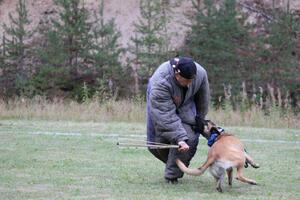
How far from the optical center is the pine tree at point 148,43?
2822cm

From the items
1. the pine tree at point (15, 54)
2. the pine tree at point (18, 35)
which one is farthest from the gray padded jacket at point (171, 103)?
the pine tree at point (18, 35)

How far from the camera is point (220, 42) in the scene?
2728 centimetres

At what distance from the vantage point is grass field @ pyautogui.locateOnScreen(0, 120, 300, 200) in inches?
320

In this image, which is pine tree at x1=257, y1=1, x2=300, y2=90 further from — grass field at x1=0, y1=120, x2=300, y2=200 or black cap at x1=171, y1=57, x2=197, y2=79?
black cap at x1=171, y1=57, x2=197, y2=79

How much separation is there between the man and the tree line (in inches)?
689

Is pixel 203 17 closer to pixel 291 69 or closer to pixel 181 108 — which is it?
pixel 291 69

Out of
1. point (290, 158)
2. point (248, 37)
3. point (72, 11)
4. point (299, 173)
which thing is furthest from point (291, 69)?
point (299, 173)

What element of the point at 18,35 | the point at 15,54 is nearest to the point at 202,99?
the point at 18,35

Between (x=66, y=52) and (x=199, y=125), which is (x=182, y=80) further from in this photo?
(x=66, y=52)

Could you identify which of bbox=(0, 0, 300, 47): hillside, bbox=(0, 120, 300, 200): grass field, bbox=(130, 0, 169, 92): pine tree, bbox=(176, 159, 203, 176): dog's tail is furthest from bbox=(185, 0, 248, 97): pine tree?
bbox=(176, 159, 203, 176): dog's tail

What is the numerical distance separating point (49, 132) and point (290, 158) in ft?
20.1

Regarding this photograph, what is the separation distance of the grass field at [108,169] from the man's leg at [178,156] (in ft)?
0.58

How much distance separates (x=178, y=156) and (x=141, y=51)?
66.1 ft

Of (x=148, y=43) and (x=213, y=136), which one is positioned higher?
(x=148, y=43)
